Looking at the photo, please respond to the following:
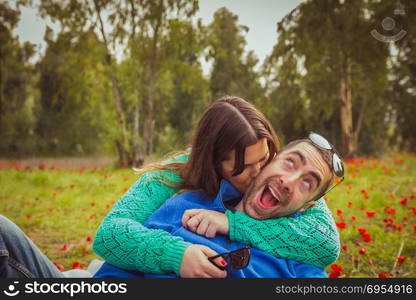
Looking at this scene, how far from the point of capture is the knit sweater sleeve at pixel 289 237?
1753 mm

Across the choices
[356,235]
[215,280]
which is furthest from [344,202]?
[215,280]

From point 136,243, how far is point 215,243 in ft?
1.26

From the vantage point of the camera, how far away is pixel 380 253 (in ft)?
12.8

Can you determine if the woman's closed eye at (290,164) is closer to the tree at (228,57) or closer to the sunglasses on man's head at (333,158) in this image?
the sunglasses on man's head at (333,158)

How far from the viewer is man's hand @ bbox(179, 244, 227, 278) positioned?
5.24 feet

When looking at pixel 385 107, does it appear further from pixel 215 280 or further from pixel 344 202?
pixel 215 280

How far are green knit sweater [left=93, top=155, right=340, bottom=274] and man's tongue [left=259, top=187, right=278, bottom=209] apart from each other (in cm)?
8

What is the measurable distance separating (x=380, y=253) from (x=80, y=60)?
39.4 ft

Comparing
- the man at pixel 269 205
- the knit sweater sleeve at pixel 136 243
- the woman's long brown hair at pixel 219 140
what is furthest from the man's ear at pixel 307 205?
the knit sweater sleeve at pixel 136 243

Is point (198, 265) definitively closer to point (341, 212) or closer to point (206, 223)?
point (206, 223)

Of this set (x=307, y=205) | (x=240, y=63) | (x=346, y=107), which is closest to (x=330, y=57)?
(x=346, y=107)

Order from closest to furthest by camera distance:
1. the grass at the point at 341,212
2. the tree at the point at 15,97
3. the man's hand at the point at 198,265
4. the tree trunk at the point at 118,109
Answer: the man's hand at the point at 198,265 → the grass at the point at 341,212 → the tree trunk at the point at 118,109 → the tree at the point at 15,97

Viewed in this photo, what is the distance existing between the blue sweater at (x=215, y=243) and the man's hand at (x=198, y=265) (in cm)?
7

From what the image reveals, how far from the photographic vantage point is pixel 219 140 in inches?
79.5
